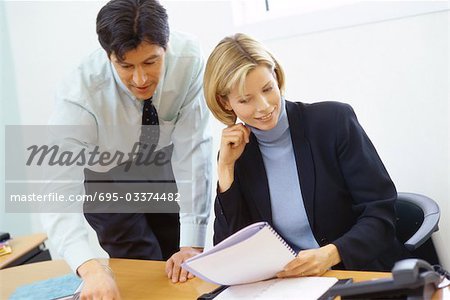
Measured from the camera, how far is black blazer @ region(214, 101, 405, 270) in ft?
4.09

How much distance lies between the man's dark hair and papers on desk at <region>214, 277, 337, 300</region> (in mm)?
642

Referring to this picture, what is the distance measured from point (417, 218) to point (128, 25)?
98 cm

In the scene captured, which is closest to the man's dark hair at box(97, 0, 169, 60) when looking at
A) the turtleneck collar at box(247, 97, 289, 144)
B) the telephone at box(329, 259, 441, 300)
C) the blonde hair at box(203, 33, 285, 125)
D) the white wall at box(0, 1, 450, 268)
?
the blonde hair at box(203, 33, 285, 125)

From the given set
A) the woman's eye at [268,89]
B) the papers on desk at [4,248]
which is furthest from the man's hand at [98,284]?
the papers on desk at [4,248]

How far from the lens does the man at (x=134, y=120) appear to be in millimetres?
1266

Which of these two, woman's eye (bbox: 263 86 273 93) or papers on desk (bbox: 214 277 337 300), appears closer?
papers on desk (bbox: 214 277 337 300)

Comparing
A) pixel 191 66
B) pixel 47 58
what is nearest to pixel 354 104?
pixel 191 66

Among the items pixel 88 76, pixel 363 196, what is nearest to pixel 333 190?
pixel 363 196

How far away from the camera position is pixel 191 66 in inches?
63.1

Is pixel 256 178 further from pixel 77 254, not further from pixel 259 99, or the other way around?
pixel 77 254

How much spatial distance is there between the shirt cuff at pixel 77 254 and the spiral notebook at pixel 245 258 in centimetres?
35

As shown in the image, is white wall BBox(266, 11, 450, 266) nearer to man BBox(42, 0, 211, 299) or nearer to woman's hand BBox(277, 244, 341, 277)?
man BBox(42, 0, 211, 299)

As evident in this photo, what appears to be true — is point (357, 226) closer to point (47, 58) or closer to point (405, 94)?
point (405, 94)

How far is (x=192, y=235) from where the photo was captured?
5.15ft
